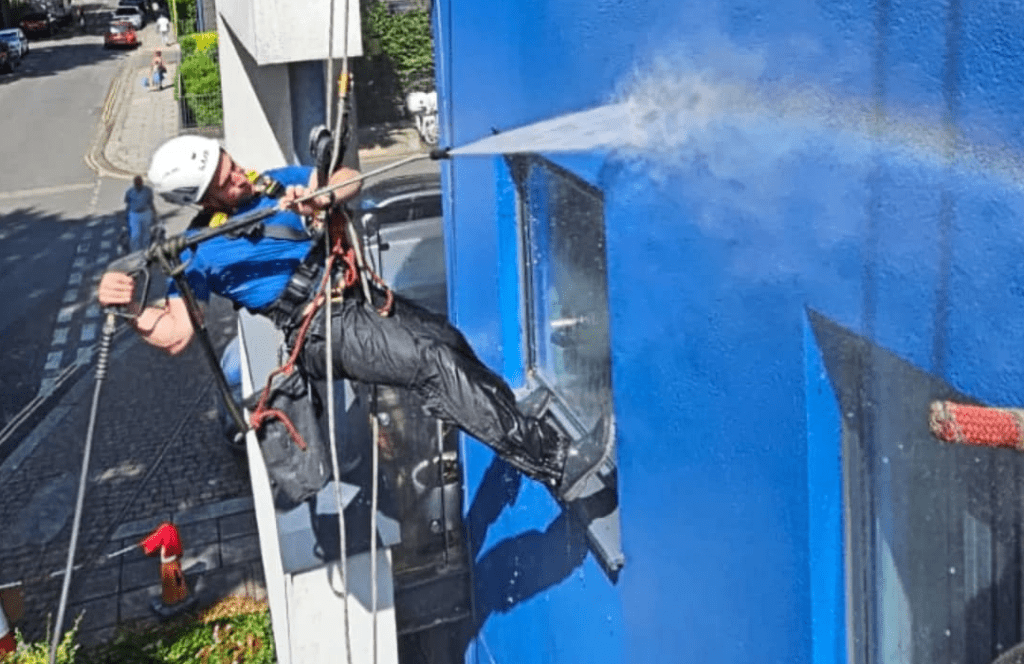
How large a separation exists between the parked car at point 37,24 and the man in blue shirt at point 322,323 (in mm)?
48205

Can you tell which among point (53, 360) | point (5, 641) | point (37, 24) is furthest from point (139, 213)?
point (37, 24)

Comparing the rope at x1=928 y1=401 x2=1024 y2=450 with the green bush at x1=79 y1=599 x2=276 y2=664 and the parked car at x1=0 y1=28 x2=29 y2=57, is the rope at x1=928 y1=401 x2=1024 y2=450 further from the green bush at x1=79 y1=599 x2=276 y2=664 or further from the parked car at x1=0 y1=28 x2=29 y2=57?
the parked car at x1=0 y1=28 x2=29 y2=57

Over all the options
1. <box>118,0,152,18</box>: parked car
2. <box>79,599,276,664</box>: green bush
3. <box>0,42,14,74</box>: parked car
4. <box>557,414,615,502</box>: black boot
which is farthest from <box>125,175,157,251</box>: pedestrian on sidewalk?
<box>118,0,152,18</box>: parked car

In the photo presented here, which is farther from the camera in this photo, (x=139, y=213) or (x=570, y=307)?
(x=139, y=213)

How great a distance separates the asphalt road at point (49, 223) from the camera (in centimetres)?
1557

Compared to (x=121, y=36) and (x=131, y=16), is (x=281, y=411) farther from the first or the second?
(x=131, y=16)

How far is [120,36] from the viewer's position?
43.7 m

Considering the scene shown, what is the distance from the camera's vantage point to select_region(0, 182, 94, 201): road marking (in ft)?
79.9

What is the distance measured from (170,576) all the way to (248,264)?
4902mm

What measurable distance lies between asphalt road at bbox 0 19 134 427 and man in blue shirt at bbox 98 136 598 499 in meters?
9.58

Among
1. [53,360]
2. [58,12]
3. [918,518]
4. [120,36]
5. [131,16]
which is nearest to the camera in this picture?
[918,518]

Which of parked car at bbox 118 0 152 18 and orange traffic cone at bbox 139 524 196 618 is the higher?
parked car at bbox 118 0 152 18

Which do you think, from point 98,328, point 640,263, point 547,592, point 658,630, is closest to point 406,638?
point 547,592

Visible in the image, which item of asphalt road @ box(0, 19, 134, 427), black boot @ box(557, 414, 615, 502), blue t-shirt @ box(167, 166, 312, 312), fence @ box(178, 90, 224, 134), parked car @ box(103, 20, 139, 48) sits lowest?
asphalt road @ box(0, 19, 134, 427)
